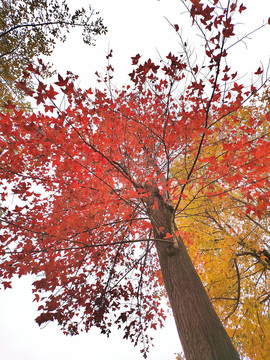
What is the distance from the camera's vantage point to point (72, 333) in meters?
3.76

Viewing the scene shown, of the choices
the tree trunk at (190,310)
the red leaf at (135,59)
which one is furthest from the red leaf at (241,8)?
the tree trunk at (190,310)

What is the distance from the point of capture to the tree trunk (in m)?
2.01

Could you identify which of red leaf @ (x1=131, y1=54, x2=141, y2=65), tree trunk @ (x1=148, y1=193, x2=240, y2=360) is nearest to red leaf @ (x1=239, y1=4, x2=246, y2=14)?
red leaf @ (x1=131, y1=54, x2=141, y2=65)

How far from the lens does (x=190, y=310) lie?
2.28 m

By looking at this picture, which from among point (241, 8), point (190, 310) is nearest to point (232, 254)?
point (190, 310)

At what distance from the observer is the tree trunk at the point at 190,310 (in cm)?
201

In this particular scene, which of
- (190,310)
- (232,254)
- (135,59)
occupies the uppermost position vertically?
(135,59)

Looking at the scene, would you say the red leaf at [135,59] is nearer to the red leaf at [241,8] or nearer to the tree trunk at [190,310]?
the red leaf at [241,8]

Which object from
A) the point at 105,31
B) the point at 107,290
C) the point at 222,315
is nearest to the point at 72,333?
the point at 107,290

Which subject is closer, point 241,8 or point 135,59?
point 241,8

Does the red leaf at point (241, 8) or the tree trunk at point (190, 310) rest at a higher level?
the red leaf at point (241, 8)

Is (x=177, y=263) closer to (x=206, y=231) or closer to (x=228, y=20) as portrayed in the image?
(x=228, y=20)

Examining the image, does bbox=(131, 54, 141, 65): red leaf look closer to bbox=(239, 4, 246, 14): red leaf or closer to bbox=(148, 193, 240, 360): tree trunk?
bbox=(239, 4, 246, 14): red leaf

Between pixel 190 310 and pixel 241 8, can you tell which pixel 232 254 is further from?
pixel 241 8
